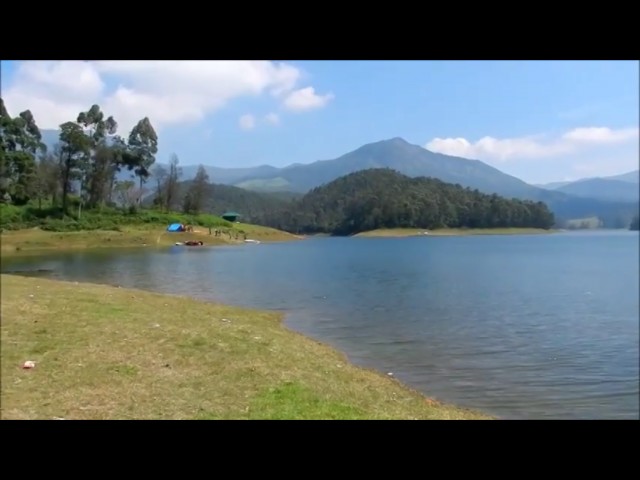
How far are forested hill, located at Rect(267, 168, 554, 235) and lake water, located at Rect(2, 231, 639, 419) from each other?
0.71m

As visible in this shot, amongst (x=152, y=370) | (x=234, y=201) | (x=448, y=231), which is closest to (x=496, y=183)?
(x=448, y=231)

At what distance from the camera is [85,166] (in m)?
4.42

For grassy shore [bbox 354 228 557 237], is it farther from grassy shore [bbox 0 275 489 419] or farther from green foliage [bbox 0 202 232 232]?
green foliage [bbox 0 202 232 232]

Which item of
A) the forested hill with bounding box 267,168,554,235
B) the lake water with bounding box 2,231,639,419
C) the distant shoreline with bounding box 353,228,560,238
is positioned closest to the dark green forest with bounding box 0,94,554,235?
the lake water with bounding box 2,231,639,419

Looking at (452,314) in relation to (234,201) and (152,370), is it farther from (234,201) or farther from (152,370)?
(152,370)

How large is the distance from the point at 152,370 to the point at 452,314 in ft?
46.6

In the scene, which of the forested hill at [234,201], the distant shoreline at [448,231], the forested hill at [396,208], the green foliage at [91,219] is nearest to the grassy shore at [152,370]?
the green foliage at [91,219]

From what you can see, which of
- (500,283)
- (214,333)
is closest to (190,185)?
(214,333)

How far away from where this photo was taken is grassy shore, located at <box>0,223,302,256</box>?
360 centimetres

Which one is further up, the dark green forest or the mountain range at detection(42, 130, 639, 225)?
the mountain range at detection(42, 130, 639, 225)

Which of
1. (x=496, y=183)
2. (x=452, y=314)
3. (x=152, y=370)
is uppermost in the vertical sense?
(x=496, y=183)

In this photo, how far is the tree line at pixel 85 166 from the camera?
12.1ft
